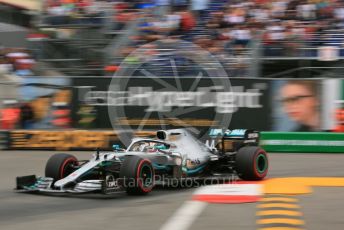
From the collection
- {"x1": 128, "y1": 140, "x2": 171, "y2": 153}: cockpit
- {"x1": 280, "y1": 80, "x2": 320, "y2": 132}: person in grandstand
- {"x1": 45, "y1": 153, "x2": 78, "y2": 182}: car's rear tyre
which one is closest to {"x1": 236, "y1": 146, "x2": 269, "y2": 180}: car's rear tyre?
{"x1": 128, "y1": 140, "x2": 171, "y2": 153}: cockpit

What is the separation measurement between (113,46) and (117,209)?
35.0 ft

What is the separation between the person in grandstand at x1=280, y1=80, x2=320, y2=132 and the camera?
15.9 meters

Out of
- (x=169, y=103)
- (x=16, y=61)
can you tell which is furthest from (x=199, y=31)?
(x=16, y=61)

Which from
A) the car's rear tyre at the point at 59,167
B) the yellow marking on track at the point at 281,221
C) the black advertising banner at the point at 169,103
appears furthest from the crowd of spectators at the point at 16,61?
the yellow marking on track at the point at 281,221

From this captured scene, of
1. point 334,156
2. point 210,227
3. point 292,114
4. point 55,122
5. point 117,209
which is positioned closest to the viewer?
point 210,227

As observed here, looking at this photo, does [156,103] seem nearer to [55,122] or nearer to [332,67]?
[55,122]

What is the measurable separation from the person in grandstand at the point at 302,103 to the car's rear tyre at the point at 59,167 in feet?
26.2

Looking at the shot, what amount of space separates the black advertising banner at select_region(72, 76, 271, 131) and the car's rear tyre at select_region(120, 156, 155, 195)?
7.29 meters

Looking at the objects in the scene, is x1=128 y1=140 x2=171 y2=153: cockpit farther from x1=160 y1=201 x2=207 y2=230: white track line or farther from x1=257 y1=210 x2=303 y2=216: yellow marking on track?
x1=257 y1=210 x2=303 y2=216: yellow marking on track

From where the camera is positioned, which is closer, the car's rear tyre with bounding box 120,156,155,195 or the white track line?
the white track line

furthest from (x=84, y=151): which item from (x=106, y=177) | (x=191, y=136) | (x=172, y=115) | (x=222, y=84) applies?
(x=106, y=177)

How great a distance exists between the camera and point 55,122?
1723 centimetres

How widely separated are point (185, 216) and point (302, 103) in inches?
358

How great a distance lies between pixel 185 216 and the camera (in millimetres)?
7637
